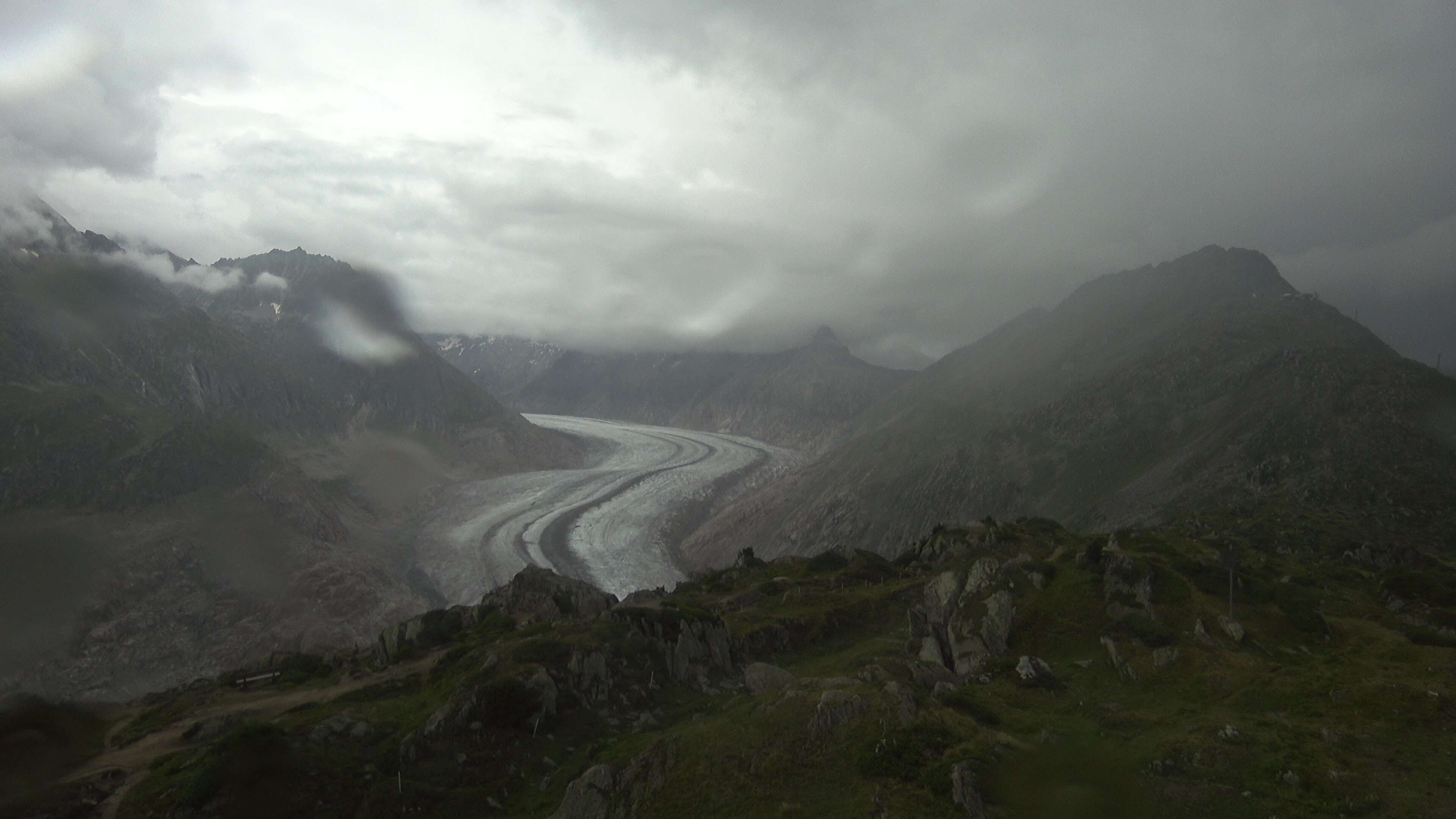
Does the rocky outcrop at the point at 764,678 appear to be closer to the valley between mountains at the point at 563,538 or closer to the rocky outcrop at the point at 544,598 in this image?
the rocky outcrop at the point at 544,598

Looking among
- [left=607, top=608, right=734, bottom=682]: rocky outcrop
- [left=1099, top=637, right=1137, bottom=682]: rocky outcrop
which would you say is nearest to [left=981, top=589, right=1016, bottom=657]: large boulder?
[left=1099, top=637, right=1137, bottom=682]: rocky outcrop

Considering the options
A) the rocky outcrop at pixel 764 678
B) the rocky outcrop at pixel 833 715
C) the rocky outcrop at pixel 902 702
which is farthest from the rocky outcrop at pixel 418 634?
the rocky outcrop at pixel 902 702

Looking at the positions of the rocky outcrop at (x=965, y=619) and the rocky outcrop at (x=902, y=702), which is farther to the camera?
the rocky outcrop at (x=965, y=619)

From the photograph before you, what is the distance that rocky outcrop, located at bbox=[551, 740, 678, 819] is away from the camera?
27.4 m

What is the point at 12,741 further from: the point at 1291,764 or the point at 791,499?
the point at 791,499

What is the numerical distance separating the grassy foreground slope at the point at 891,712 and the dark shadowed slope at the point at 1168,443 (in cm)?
4122

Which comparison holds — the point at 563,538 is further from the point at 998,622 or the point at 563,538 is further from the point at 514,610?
the point at 998,622

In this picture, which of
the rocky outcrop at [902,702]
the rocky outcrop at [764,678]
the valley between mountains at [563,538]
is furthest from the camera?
the valley between mountains at [563,538]

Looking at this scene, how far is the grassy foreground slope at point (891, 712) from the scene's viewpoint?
24.1 metres

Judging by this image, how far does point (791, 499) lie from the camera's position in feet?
591

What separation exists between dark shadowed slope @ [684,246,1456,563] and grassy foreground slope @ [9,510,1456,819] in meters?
41.2

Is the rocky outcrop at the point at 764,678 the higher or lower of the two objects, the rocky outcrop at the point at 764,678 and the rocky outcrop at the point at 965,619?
the lower

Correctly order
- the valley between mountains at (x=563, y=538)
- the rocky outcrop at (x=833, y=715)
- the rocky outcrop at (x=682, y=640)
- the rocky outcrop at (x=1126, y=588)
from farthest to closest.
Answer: the valley between mountains at (x=563, y=538)
the rocky outcrop at (x=682, y=640)
the rocky outcrop at (x=1126, y=588)
the rocky outcrop at (x=833, y=715)

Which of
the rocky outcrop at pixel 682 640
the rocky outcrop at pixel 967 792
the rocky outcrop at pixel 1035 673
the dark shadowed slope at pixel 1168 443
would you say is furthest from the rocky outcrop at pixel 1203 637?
the dark shadowed slope at pixel 1168 443
